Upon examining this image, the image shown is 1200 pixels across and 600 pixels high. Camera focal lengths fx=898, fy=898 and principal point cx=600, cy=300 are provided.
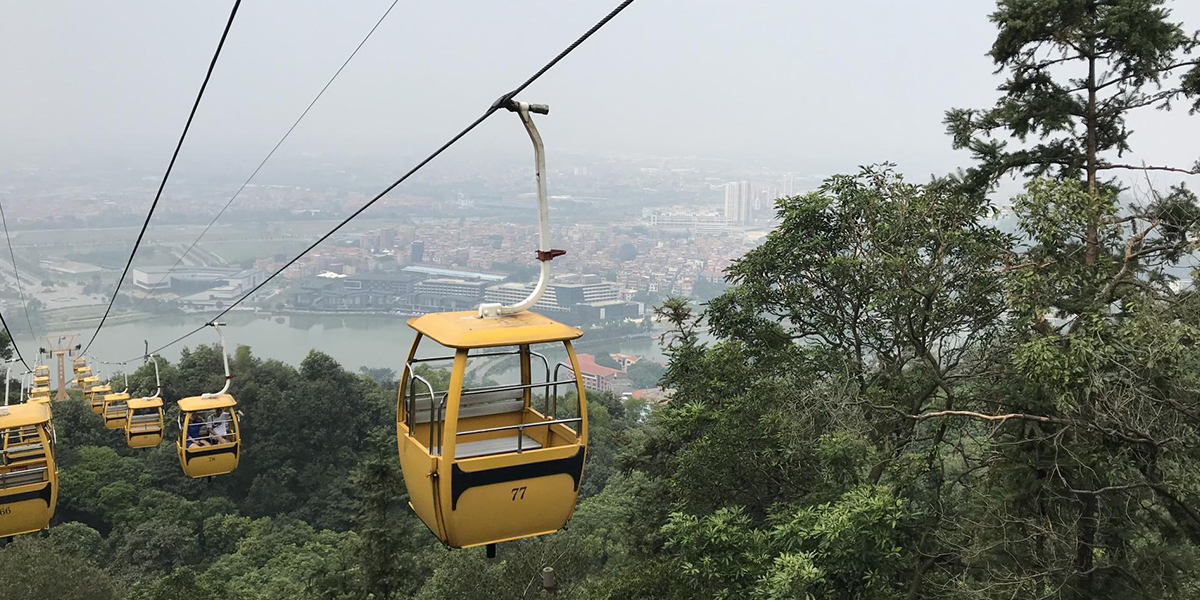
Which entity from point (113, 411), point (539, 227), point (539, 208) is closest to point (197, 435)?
point (113, 411)

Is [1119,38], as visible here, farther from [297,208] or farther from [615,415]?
[297,208]

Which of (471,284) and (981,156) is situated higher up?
(981,156)

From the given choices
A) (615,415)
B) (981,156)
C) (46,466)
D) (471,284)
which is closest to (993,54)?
(981,156)

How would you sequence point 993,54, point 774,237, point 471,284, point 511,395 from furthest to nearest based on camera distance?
point 471,284, point 774,237, point 993,54, point 511,395

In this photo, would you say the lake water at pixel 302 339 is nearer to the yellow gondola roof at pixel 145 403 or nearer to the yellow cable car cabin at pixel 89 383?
the yellow cable car cabin at pixel 89 383

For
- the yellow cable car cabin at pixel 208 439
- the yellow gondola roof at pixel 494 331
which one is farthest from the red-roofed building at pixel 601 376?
the yellow gondola roof at pixel 494 331

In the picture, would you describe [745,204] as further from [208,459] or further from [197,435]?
[208,459]

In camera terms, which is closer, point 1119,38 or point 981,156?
point 1119,38

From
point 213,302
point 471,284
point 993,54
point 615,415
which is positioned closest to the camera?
point 993,54
